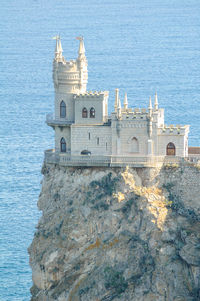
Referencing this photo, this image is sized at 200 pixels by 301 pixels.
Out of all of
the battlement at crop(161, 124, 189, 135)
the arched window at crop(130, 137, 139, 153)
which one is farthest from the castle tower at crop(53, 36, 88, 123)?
the battlement at crop(161, 124, 189, 135)

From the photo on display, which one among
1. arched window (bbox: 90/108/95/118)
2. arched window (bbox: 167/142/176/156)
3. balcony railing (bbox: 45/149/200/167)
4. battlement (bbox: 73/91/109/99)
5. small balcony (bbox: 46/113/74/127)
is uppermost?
battlement (bbox: 73/91/109/99)

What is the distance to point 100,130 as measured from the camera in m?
106

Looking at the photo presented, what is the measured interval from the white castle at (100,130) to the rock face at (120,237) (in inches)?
49.2

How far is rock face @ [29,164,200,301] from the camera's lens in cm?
9962

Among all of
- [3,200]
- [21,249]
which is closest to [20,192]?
[3,200]

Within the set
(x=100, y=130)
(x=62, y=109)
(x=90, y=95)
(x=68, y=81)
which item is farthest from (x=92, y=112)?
(x=68, y=81)

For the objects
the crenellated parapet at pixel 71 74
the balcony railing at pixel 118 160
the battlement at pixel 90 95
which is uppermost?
the crenellated parapet at pixel 71 74

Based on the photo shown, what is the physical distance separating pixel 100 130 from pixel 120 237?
34.6 feet

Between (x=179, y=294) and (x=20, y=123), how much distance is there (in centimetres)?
8119

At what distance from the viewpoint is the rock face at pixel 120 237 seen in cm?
9962

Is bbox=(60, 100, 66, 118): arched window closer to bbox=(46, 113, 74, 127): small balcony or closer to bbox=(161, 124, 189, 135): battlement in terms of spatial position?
bbox=(46, 113, 74, 127): small balcony

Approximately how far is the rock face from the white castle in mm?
1250

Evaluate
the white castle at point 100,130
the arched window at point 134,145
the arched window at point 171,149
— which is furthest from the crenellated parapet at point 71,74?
the arched window at point 171,149

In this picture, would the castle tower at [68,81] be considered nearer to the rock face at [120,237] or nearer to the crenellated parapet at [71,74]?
the crenellated parapet at [71,74]
